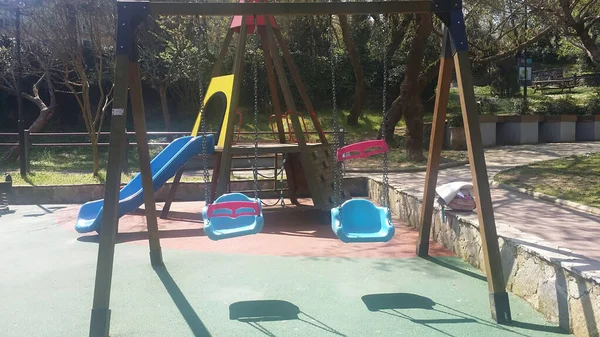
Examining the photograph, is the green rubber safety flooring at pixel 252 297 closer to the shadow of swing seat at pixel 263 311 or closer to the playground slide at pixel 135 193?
the shadow of swing seat at pixel 263 311

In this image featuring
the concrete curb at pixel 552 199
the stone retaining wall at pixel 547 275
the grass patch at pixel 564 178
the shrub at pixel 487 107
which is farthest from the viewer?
the shrub at pixel 487 107

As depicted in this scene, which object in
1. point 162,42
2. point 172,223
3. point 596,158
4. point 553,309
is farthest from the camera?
point 162,42

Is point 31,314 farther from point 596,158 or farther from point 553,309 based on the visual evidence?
point 596,158

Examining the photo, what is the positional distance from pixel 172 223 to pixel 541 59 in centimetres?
3401

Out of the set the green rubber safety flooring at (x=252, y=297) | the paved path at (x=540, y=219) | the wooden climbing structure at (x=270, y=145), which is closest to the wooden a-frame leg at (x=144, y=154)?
the green rubber safety flooring at (x=252, y=297)

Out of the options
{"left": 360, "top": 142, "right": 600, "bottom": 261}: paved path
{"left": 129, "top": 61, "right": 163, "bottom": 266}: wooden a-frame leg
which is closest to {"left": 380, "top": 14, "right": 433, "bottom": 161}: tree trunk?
{"left": 360, "top": 142, "right": 600, "bottom": 261}: paved path

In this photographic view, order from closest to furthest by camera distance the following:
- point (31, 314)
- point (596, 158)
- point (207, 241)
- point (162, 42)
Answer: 1. point (31, 314)
2. point (207, 241)
3. point (596, 158)
4. point (162, 42)

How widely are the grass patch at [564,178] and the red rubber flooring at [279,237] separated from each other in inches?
91.0

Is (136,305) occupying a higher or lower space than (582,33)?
lower

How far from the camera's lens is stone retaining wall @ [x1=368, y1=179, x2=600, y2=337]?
11.3 feet

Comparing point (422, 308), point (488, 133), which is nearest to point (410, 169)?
point (488, 133)

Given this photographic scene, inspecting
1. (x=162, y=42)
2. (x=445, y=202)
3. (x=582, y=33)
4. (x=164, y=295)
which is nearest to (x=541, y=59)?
(x=162, y=42)

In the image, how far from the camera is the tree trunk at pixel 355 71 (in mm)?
16973

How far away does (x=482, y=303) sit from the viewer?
14.4 feet
